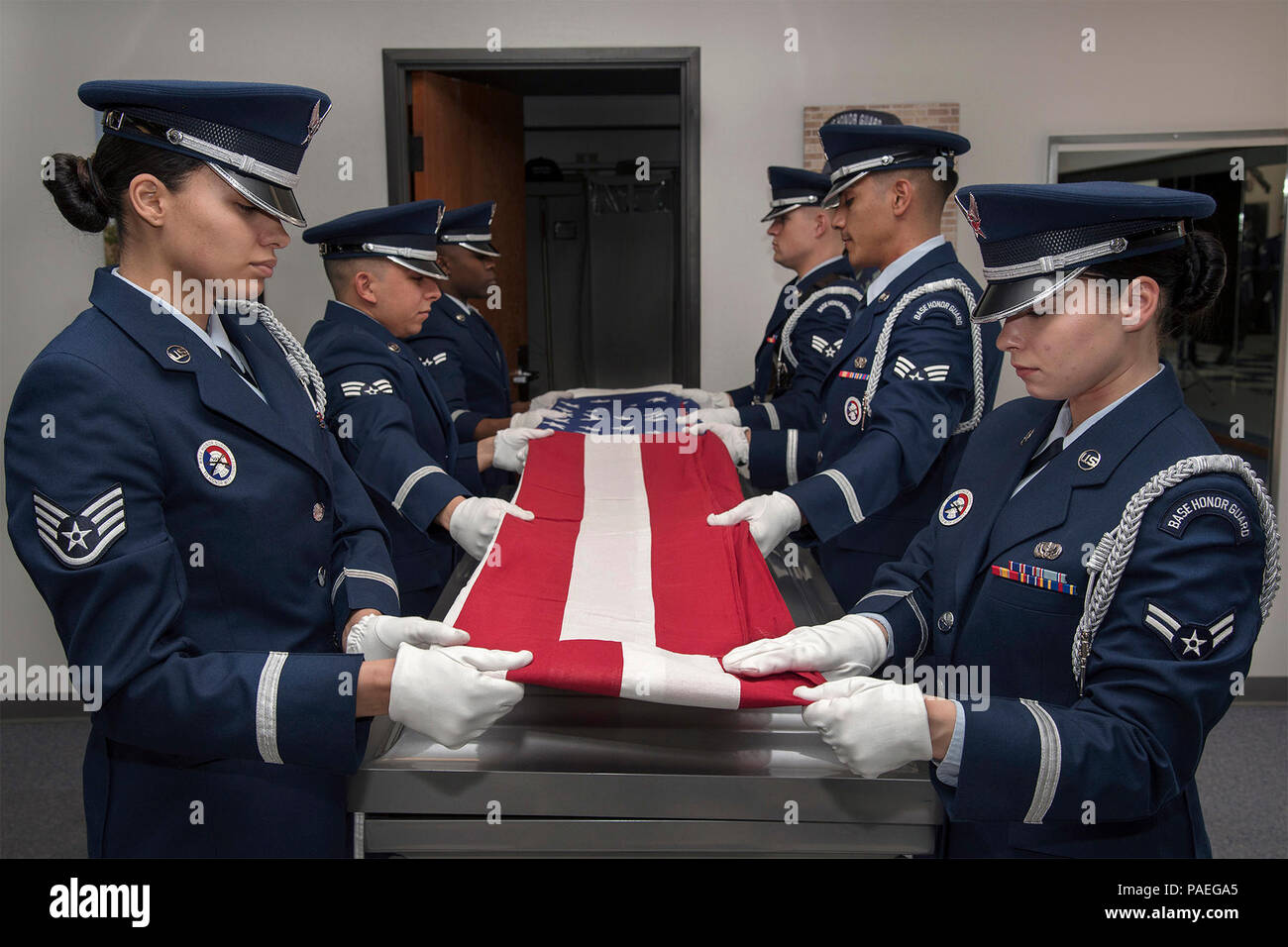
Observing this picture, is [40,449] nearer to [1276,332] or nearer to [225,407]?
[225,407]

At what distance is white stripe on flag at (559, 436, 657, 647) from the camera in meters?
1.66

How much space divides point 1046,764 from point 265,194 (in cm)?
146

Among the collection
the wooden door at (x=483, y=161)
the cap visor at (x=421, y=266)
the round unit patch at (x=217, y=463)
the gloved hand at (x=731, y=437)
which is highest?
the wooden door at (x=483, y=161)

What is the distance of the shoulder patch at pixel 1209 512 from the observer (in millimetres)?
1388

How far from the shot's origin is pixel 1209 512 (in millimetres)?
1394

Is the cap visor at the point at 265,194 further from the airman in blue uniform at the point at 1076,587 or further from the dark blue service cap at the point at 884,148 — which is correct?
the dark blue service cap at the point at 884,148

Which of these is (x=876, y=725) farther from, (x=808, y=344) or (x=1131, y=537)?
(x=808, y=344)

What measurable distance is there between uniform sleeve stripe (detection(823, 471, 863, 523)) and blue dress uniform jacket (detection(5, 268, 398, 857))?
42.3 inches

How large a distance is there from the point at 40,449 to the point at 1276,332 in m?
4.90

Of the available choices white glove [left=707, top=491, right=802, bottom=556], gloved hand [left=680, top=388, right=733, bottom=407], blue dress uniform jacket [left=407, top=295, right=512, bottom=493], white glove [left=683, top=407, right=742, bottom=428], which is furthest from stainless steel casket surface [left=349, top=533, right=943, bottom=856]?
gloved hand [left=680, top=388, right=733, bottom=407]

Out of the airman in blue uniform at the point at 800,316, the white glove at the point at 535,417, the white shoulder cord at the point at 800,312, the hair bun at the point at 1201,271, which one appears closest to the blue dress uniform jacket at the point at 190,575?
the hair bun at the point at 1201,271

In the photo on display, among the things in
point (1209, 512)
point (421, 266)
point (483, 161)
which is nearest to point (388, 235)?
point (421, 266)

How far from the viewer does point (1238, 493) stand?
4.61 ft

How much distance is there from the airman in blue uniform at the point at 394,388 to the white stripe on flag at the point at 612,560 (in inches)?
14.0
